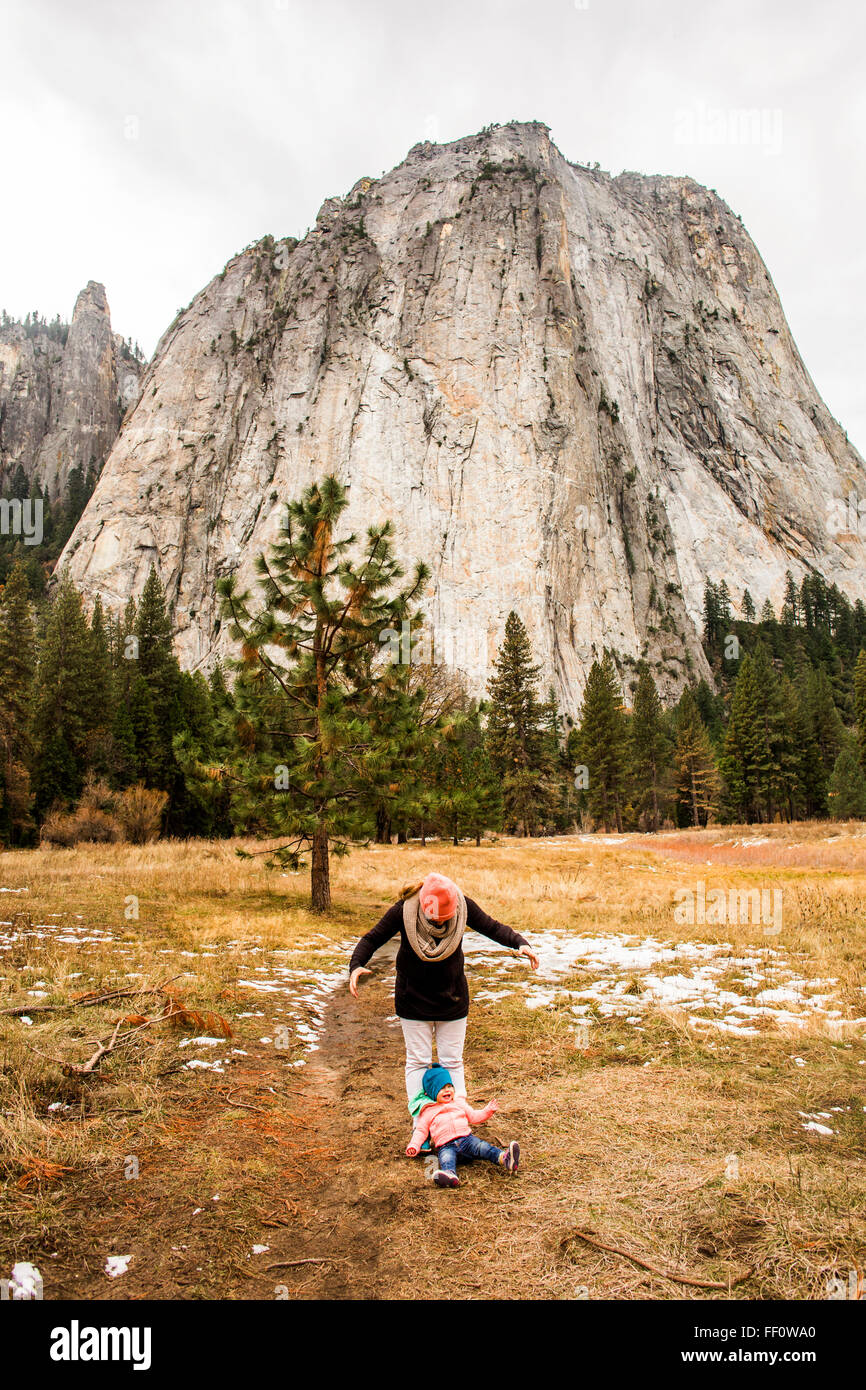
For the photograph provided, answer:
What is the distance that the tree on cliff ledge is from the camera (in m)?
13.3

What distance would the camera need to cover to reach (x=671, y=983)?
8609 mm

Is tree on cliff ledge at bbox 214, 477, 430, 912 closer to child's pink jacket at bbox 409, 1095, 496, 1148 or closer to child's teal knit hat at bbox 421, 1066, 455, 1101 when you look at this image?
child's teal knit hat at bbox 421, 1066, 455, 1101

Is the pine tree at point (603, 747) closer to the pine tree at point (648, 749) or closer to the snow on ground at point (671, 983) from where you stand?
the pine tree at point (648, 749)

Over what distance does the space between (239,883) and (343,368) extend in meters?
93.9

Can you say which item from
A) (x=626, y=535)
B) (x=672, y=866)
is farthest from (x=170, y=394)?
(x=672, y=866)

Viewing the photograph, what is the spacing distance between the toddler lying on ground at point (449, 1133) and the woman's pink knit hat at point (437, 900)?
1018 mm

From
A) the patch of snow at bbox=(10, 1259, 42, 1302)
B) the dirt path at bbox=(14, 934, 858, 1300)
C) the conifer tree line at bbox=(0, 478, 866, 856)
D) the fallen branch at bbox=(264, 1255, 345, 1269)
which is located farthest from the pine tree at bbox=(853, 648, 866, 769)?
the patch of snow at bbox=(10, 1259, 42, 1302)

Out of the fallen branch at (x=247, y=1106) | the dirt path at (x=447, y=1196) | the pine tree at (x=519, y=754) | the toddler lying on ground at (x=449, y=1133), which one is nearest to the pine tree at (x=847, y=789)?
the pine tree at (x=519, y=754)

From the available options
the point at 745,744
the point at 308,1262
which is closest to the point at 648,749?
the point at 745,744

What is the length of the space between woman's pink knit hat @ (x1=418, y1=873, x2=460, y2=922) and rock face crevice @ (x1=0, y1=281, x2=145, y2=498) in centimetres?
15503

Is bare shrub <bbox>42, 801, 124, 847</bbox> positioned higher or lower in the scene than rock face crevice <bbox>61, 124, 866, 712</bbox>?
lower

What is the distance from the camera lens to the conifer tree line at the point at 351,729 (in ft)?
44.9

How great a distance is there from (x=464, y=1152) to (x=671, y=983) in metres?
5.44
